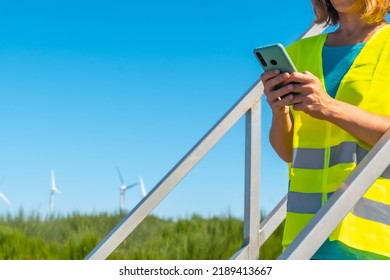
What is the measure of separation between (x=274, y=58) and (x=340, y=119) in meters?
0.18

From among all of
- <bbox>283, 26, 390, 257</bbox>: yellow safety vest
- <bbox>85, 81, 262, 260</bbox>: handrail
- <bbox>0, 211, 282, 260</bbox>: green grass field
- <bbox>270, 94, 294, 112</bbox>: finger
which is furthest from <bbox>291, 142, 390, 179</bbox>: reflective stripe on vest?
<bbox>0, 211, 282, 260</bbox>: green grass field

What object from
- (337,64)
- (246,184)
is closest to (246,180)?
(246,184)

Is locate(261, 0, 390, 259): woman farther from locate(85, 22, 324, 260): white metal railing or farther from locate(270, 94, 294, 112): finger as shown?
locate(85, 22, 324, 260): white metal railing

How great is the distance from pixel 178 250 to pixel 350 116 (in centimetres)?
611

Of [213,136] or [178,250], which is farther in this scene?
[178,250]

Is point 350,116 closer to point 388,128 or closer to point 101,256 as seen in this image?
point 388,128

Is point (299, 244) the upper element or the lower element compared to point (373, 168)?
lower

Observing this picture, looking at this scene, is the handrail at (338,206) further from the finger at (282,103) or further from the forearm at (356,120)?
the finger at (282,103)

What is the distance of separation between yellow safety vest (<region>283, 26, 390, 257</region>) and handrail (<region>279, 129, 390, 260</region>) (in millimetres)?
175

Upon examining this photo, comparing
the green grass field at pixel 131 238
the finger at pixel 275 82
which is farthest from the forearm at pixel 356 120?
the green grass field at pixel 131 238

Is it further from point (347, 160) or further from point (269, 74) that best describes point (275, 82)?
point (347, 160)

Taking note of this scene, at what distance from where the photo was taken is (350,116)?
1.44 metres

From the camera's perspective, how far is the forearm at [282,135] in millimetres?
1586
